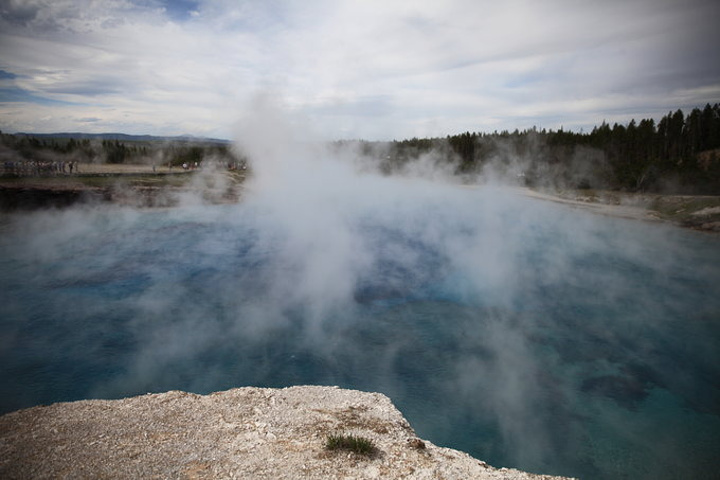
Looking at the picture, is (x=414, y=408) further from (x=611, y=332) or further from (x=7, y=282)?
(x=7, y=282)

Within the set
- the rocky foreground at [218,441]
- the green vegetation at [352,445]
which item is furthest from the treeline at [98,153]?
the green vegetation at [352,445]

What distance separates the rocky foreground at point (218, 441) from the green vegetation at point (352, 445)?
6 centimetres

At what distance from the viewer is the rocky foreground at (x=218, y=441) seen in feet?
12.9

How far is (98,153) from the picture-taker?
118ft

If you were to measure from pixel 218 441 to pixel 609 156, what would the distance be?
42.2 meters

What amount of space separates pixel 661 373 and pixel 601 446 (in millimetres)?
3318

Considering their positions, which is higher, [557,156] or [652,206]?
[557,156]

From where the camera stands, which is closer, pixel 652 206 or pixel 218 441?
pixel 218 441

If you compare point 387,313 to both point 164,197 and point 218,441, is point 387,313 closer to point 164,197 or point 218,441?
point 218,441

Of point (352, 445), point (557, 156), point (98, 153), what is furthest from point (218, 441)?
point (557, 156)

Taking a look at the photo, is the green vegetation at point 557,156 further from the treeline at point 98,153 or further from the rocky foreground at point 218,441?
the rocky foreground at point 218,441

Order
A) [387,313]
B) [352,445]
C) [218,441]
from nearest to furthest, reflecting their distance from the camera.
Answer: [352,445] → [218,441] → [387,313]

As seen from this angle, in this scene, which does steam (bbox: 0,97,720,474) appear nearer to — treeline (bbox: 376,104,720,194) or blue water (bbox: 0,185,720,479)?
blue water (bbox: 0,185,720,479)

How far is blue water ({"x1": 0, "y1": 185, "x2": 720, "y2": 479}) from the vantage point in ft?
21.1
